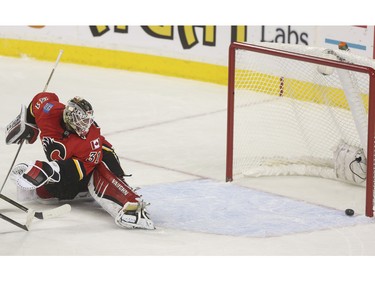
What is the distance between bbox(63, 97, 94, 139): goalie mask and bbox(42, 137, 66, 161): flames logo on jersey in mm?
136

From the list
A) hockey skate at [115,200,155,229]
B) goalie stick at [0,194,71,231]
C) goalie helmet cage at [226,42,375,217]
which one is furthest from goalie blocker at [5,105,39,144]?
goalie helmet cage at [226,42,375,217]

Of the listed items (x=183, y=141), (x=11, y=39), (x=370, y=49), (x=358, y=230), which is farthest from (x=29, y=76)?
(x=358, y=230)

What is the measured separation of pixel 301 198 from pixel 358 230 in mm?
740

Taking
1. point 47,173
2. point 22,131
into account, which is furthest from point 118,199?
point 22,131

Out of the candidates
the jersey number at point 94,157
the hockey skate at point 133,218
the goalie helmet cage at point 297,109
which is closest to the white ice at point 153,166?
the hockey skate at point 133,218

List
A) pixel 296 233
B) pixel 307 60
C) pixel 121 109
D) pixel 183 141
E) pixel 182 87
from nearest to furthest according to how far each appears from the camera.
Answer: pixel 296 233 < pixel 307 60 < pixel 183 141 < pixel 121 109 < pixel 182 87

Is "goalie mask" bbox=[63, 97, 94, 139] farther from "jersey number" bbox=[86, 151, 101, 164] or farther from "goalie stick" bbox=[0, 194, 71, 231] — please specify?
"goalie stick" bbox=[0, 194, 71, 231]

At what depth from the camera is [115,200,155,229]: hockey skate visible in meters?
6.91

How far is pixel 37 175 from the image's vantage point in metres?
6.86

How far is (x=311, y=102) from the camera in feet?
27.3

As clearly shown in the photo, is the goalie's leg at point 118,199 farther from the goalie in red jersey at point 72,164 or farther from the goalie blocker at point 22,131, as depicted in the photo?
the goalie blocker at point 22,131

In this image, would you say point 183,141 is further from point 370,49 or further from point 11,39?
point 11,39

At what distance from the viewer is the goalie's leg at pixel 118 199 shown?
6.91m

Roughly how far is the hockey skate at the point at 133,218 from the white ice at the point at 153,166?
0.15 feet
